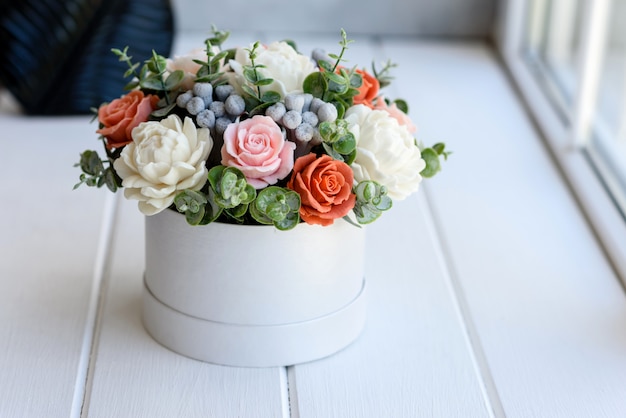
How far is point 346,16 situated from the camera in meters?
2.08

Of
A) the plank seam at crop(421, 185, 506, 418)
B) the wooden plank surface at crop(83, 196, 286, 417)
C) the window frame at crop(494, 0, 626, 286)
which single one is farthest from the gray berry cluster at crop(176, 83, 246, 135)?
the window frame at crop(494, 0, 626, 286)

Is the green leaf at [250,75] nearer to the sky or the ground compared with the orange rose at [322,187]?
nearer to the sky

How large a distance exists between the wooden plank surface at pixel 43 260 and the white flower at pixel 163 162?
0.72 feet

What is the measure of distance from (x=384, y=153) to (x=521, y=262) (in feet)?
1.31

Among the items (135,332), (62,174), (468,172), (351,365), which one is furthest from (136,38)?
(351,365)

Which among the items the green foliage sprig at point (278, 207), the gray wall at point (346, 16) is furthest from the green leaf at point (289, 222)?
the gray wall at point (346, 16)

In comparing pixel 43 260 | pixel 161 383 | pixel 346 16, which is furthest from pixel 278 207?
pixel 346 16

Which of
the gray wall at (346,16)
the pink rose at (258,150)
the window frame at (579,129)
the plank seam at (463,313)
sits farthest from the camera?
the gray wall at (346,16)

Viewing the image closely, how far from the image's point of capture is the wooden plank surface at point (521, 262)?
993mm

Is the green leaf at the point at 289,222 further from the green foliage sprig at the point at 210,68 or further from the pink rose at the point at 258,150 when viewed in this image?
the green foliage sprig at the point at 210,68

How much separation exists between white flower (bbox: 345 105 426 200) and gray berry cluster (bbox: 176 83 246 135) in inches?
4.2

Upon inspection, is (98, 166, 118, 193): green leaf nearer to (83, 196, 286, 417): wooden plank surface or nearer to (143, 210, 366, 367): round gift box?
(143, 210, 366, 367): round gift box

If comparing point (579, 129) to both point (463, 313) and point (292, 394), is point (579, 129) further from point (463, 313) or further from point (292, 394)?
point (292, 394)

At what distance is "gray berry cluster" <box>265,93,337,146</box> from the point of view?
0.89 metres
